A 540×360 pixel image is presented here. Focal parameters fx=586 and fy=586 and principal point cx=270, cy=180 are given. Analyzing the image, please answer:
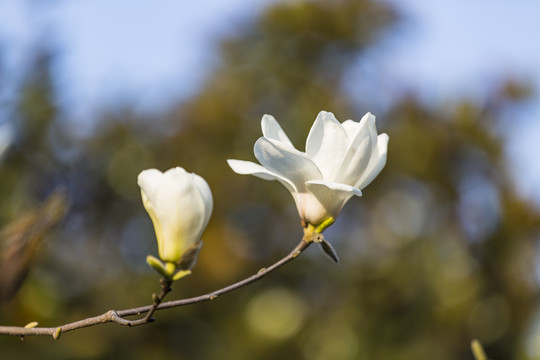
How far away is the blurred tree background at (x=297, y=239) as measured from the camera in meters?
3.42

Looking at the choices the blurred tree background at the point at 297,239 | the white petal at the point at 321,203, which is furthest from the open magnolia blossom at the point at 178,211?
the blurred tree background at the point at 297,239

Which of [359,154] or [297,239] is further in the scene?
[297,239]

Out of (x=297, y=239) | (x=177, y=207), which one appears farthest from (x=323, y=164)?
(x=297, y=239)

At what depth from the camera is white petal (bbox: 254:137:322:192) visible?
74 cm

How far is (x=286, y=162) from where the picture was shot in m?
0.75

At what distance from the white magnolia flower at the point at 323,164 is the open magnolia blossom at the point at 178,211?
0.08 metres

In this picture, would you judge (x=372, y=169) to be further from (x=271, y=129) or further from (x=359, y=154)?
(x=271, y=129)

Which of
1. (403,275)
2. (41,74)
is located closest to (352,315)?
(403,275)

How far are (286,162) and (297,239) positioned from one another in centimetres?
391

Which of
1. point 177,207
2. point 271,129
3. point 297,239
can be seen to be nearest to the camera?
point 177,207

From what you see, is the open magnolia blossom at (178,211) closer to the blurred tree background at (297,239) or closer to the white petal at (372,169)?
the white petal at (372,169)

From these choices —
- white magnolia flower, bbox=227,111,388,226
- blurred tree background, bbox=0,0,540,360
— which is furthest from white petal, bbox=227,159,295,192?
blurred tree background, bbox=0,0,540,360

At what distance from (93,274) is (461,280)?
237 cm

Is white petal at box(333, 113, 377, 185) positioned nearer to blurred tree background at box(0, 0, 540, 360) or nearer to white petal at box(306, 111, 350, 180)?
white petal at box(306, 111, 350, 180)
